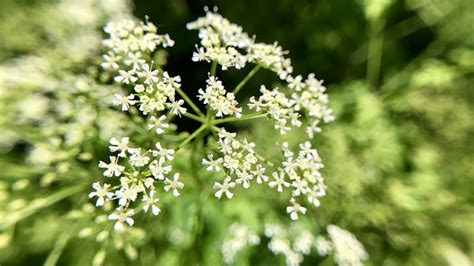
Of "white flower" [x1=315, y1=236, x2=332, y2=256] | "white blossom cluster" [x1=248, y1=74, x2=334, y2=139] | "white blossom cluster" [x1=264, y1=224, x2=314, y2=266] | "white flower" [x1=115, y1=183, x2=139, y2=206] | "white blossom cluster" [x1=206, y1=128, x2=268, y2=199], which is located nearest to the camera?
"white flower" [x1=115, y1=183, x2=139, y2=206]

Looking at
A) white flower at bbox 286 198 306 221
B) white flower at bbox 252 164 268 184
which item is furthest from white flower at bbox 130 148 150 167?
white flower at bbox 286 198 306 221

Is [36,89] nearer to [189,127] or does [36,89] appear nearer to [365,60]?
[189,127]

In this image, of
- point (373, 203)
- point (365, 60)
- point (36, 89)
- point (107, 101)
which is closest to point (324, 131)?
point (373, 203)

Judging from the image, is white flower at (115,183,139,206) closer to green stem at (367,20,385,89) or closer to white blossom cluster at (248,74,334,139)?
white blossom cluster at (248,74,334,139)

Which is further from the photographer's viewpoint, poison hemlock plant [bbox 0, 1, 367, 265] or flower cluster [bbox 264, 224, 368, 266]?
flower cluster [bbox 264, 224, 368, 266]

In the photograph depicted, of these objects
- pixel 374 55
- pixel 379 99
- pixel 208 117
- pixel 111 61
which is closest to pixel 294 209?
pixel 208 117

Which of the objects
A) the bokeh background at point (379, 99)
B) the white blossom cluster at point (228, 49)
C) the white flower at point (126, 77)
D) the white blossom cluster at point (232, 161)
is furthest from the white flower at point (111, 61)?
the bokeh background at point (379, 99)
